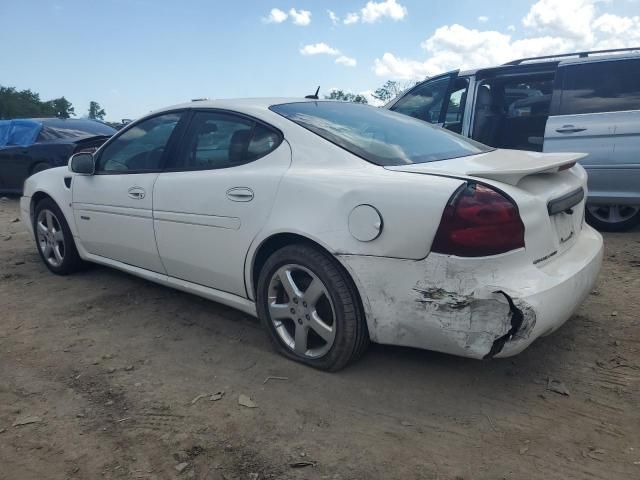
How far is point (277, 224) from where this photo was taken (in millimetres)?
2764

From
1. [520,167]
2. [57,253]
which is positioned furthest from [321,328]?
[57,253]

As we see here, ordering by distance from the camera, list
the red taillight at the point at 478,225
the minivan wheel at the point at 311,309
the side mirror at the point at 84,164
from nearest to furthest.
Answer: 1. the red taillight at the point at 478,225
2. the minivan wheel at the point at 311,309
3. the side mirror at the point at 84,164

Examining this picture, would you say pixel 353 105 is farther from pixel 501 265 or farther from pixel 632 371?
pixel 632 371

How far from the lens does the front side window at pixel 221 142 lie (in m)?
3.05

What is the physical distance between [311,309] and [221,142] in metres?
1.21

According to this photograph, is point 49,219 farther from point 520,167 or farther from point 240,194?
point 520,167

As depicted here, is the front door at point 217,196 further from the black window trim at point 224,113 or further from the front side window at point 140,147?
the front side window at point 140,147

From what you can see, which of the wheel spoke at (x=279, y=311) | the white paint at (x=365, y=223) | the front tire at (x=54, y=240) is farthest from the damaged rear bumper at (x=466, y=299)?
the front tire at (x=54, y=240)

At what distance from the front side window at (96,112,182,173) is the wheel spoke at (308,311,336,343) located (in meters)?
1.57

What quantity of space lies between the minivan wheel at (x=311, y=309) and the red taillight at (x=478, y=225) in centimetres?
57

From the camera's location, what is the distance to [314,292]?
2707 mm

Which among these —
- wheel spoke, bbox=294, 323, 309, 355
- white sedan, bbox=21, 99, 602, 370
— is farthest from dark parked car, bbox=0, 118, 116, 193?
wheel spoke, bbox=294, 323, 309, 355

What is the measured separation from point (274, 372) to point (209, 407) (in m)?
0.43

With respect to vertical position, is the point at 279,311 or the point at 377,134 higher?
the point at 377,134
